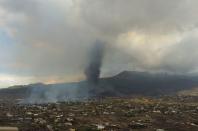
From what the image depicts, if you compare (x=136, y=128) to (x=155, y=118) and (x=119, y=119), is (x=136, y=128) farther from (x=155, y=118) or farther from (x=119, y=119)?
(x=155, y=118)

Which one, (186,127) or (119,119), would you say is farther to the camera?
(119,119)

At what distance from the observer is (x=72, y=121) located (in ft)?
198

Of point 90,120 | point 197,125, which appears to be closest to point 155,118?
point 197,125

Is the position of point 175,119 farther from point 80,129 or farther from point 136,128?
point 80,129

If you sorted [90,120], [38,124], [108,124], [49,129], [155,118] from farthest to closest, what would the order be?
[155,118], [90,120], [108,124], [38,124], [49,129]

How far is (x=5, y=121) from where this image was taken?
59438 mm

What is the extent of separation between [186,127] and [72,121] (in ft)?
53.8

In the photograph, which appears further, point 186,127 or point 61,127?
point 186,127

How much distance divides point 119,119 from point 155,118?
23.8ft

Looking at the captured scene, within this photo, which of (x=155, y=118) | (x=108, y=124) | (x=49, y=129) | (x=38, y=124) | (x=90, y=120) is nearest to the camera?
(x=49, y=129)

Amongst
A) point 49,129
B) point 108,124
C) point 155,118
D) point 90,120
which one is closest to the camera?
point 49,129

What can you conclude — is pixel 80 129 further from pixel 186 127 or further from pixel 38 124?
pixel 186 127

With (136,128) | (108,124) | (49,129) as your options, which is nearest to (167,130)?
(136,128)

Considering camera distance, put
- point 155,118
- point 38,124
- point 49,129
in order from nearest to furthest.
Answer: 1. point 49,129
2. point 38,124
3. point 155,118
